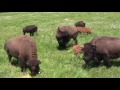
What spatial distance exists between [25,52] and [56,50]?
4.65 m

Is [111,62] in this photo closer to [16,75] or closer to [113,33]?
[16,75]

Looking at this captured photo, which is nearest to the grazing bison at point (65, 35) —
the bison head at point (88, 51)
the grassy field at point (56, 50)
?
the grassy field at point (56, 50)

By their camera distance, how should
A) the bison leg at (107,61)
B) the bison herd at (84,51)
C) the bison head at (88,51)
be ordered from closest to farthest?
the bison herd at (84,51)
the bison head at (88,51)
the bison leg at (107,61)

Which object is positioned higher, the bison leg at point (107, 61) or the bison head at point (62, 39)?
the bison leg at point (107, 61)

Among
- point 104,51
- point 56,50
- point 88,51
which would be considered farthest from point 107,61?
point 56,50

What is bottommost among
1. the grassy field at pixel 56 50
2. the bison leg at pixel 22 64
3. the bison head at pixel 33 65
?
the grassy field at pixel 56 50

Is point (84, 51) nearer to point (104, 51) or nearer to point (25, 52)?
point (104, 51)

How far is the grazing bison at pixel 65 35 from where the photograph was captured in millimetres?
20852

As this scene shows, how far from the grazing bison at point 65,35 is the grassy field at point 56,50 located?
1.59ft

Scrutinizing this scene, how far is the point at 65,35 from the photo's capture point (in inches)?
822

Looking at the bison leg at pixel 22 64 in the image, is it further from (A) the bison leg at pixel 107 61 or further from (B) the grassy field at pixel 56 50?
(A) the bison leg at pixel 107 61

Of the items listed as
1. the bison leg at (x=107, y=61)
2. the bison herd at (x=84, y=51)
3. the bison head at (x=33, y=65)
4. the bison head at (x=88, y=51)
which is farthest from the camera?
the bison leg at (x=107, y=61)

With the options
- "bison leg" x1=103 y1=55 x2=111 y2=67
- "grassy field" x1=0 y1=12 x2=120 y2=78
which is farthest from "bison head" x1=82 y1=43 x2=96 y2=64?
"bison leg" x1=103 y1=55 x2=111 y2=67

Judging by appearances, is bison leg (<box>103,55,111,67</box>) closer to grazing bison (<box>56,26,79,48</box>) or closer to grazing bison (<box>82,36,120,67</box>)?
grazing bison (<box>82,36,120,67</box>)
